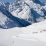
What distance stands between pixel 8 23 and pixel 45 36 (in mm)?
75155

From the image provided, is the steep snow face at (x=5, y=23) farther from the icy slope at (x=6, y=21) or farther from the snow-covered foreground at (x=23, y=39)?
the snow-covered foreground at (x=23, y=39)

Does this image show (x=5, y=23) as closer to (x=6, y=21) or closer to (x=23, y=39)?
(x=6, y=21)

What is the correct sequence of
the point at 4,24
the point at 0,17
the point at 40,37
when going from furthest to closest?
1. the point at 0,17
2. the point at 4,24
3. the point at 40,37

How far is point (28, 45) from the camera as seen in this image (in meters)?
10.6

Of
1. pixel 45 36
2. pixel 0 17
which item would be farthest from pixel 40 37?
pixel 0 17

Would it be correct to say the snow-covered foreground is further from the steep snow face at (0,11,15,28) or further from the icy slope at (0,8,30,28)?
the steep snow face at (0,11,15,28)

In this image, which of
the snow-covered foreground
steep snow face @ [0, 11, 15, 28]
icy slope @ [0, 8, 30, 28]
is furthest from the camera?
icy slope @ [0, 8, 30, 28]

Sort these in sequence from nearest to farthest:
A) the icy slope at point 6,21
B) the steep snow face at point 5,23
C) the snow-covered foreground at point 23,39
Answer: the snow-covered foreground at point 23,39, the steep snow face at point 5,23, the icy slope at point 6,21

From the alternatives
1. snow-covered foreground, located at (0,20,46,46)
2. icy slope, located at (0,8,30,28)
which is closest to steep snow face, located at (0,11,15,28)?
icy slope, located at (0,8,30,28)

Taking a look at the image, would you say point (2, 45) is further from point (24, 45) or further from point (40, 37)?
point (40, 37)

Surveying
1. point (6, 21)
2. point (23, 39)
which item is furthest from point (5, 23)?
point (23, 39)

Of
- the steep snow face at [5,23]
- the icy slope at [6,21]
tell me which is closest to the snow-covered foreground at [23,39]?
the icy slope at [6,21]

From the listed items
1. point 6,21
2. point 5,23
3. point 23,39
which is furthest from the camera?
point 6,21

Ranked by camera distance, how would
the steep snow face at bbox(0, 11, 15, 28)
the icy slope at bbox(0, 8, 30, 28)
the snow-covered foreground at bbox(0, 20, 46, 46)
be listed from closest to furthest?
the snow-covered foreground at bbox(0, 20, 46, 46) < the steep snow face at bbox(0, 11, 15, 28) < the icy slope at bbox(0, 8, 30, 28)
